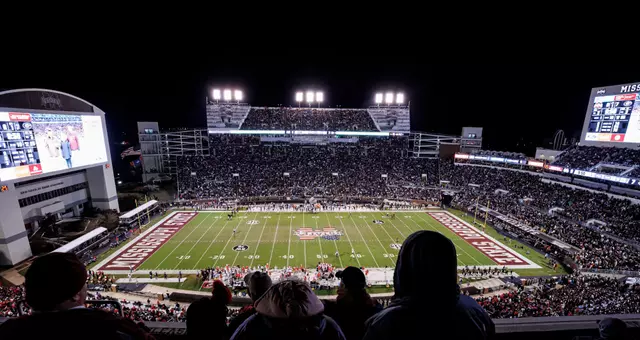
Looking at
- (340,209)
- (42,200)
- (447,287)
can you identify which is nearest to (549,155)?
(340,209)

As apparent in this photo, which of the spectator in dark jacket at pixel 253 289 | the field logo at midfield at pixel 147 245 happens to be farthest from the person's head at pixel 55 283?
the field logo at midfield at pixel 147 245

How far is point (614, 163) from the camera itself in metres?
29.5

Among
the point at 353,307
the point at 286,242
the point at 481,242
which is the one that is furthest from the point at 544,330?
the point at 481,242

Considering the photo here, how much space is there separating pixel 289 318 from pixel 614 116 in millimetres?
45234

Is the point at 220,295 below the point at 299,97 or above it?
below

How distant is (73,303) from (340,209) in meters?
34.1

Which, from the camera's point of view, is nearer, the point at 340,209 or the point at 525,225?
the point at 525,225

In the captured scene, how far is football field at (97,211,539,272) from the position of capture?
21.5 metres

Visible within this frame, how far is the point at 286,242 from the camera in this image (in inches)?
981

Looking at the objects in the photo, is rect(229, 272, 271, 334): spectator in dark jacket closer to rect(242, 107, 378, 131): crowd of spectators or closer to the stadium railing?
the stadium railing

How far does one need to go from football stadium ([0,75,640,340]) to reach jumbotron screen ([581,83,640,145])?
158mm

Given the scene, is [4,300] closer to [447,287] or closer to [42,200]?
[42,200]

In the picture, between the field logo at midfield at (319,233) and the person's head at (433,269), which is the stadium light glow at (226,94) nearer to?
the field logo at midfield at (319,233)

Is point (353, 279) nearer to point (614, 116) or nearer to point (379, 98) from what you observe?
point (614, 116)
